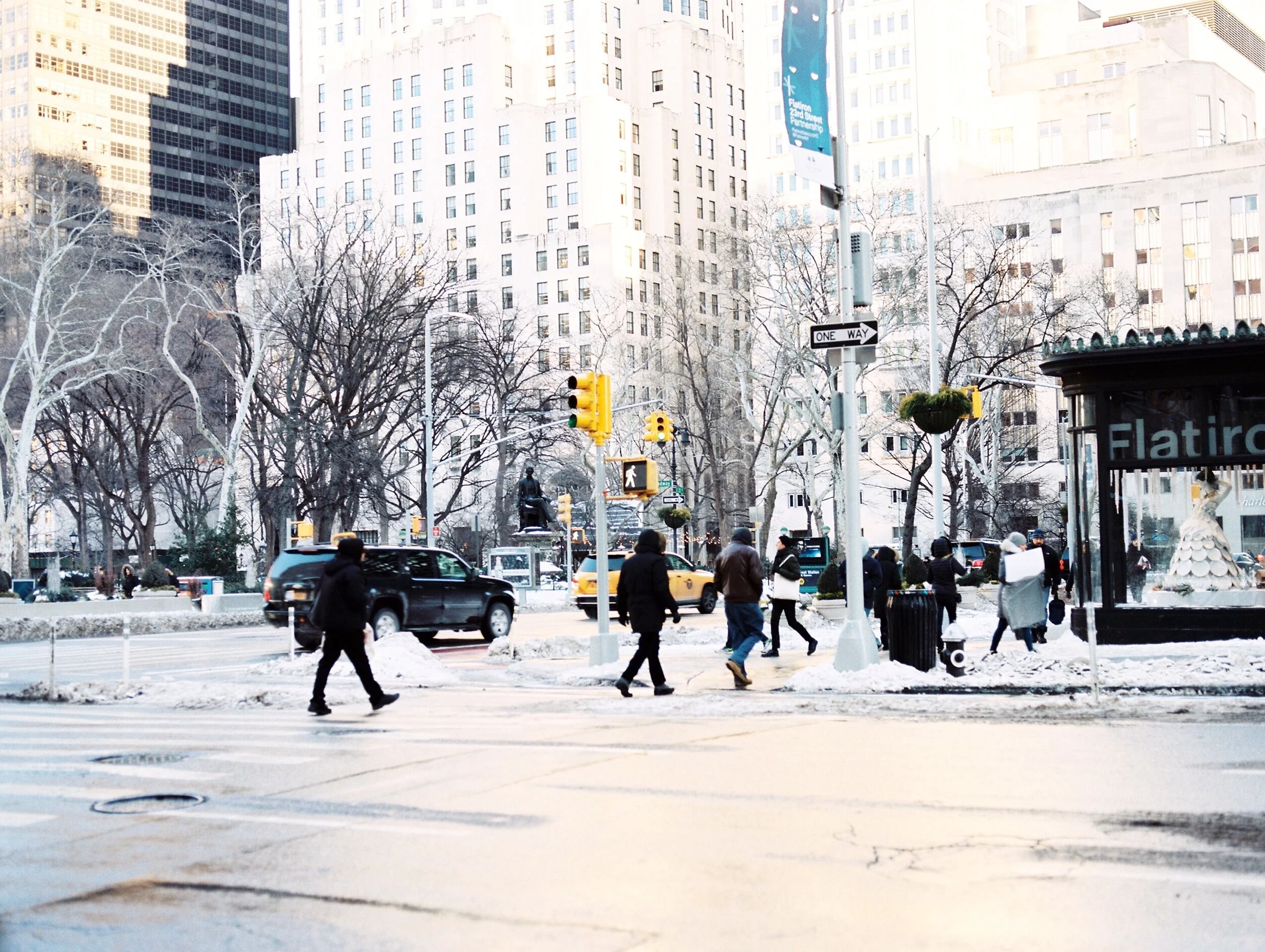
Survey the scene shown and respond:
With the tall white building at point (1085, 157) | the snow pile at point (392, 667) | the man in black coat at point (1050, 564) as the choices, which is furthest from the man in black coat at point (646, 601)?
the tall white building at point (1085, 157)

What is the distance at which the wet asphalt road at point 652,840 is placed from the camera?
18.8 ft

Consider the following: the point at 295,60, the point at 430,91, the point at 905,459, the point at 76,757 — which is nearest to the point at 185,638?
the point at 76,757

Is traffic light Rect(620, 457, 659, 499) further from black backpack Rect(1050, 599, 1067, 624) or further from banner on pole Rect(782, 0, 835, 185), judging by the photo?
black backpack Rect(1050, 599, 1067, 624)

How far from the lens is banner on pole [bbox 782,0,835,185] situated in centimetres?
1670

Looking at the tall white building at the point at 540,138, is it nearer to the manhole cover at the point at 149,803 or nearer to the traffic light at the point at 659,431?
the traffic light at the point at 659,431

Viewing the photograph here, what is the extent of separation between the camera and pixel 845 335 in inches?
672

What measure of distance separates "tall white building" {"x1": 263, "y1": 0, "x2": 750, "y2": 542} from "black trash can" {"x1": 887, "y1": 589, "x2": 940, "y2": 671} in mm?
96527

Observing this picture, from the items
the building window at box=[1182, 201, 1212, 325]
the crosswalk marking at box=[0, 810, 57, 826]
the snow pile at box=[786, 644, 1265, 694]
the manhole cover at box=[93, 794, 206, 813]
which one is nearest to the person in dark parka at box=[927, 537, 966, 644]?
the snow pile at box=[786, 644, 1265, 694]

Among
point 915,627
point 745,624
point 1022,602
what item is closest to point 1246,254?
point 1022,602

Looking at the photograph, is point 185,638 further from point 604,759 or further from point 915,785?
point 915,785

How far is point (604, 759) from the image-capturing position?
10.5m

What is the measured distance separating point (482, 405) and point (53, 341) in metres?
27.5

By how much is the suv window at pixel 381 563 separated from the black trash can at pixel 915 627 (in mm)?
11569

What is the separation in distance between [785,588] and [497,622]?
884 centimetres
